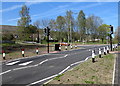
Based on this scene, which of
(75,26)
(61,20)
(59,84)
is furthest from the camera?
(75,26)

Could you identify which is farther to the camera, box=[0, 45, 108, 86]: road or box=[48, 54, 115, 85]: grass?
box=[0, 45, 108, 86]: road

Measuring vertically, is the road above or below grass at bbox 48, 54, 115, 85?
below

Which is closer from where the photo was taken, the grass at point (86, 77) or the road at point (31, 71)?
the grass at point (86, 77)

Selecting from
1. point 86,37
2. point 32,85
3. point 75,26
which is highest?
point 75,26

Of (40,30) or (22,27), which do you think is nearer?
(22,27)

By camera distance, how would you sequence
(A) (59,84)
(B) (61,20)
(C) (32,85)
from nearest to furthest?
1. (A) (59,84)
2. (C) (32,85)
3. (B) (61,20)

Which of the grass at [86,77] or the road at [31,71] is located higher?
the grass at [86,77]

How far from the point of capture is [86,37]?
68812 millimetres

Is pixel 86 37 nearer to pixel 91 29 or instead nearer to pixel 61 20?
pixel 91 29

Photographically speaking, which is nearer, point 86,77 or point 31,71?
point 86,77

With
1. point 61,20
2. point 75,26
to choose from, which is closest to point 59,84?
point 61,20

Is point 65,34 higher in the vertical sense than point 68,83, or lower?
higher

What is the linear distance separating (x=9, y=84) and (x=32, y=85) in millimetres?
913

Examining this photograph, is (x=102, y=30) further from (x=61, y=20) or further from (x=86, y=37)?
(x=61, y=20)
